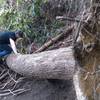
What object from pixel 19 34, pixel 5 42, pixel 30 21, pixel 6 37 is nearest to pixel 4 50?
pixel 5 42

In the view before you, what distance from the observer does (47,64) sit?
148 inches

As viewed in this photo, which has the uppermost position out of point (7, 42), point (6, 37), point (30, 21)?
point (6, 37)

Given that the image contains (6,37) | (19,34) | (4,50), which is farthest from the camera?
(19,34)

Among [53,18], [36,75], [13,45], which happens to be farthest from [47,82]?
[53,18]

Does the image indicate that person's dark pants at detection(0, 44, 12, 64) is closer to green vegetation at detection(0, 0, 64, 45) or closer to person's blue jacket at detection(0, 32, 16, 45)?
person's blue jacket at detection(0, 32, 16, 45)

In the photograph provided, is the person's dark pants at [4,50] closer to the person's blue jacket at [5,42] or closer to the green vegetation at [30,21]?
the person's blue jacket at [5,42]

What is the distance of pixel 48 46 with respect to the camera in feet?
15.5

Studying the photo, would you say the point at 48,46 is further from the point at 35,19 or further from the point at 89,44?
the point at 89,44

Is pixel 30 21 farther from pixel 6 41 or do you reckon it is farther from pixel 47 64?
pixel 47 64

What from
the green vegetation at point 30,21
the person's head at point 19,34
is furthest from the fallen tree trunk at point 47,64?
the green vegetation at point 30,21

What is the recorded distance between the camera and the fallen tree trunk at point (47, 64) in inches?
137

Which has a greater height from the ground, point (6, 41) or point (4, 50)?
point (6, 41)

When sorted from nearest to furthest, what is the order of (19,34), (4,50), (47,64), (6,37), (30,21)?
(47,64) → (6,37) → (4,50) → (19,34) → (30,21)

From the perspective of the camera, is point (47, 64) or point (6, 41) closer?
point (47, 64)
